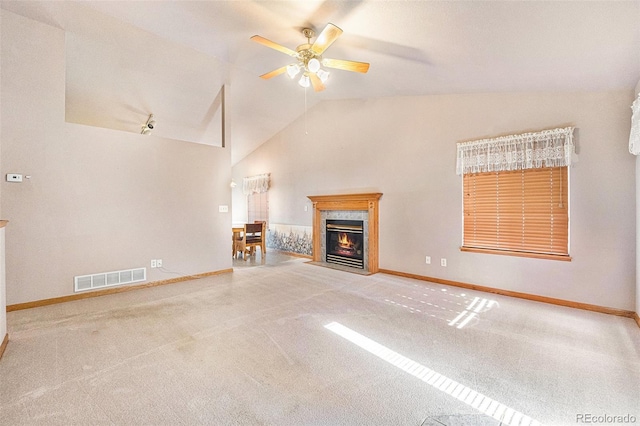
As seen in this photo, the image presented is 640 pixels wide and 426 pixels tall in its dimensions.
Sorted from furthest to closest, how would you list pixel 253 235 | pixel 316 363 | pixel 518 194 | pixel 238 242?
pixel 253 235
pixel 238 242
pixel 518 194
pixel 316 363

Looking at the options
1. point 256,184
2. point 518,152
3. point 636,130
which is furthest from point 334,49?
point 256,184

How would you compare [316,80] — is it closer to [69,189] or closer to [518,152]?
[518,152]

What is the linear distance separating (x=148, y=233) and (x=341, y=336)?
10.9 feet

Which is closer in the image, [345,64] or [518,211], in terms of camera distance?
[345,64]

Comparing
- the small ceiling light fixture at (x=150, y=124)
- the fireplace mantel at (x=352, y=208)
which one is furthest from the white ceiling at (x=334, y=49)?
the fireplace mantel at (x=352, y=208)

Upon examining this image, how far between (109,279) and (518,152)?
564 centimetres

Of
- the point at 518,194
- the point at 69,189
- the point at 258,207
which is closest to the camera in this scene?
the point at 69,189

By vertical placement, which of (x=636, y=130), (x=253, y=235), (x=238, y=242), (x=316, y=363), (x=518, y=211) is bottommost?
(x=316, y=363)

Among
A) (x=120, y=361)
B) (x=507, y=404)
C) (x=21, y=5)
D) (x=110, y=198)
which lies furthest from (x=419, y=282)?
(x=21, y=5)

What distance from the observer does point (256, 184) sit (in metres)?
8.01

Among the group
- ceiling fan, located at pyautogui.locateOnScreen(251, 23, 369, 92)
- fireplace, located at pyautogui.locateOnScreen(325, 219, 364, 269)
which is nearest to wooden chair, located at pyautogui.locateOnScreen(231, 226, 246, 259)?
fireplace, located at pyautogui.locateOnScreen(325, 219, 364, 269)

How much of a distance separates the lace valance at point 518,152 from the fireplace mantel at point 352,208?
60.8 inches

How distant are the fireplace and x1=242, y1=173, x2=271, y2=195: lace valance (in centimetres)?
252

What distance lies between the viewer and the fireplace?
541cm
